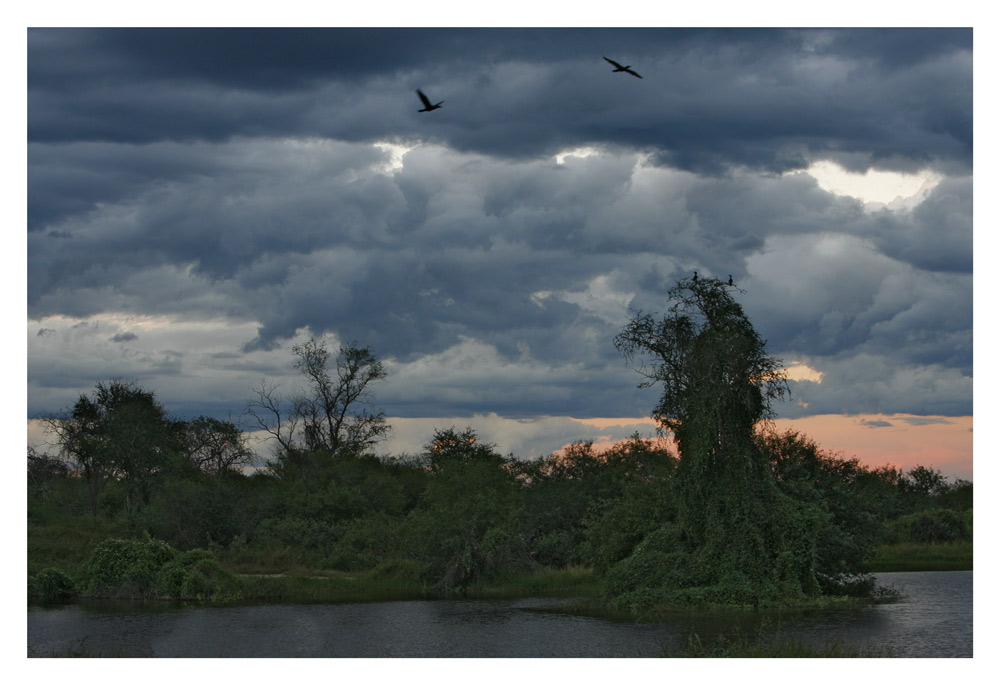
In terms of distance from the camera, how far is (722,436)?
35656 mm

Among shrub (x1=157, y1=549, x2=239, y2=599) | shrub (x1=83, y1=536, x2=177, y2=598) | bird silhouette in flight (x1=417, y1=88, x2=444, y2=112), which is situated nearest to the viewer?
bird silhouette in flight (x1=417, y1=88, x2=444, y2=112)

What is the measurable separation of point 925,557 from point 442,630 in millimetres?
41431

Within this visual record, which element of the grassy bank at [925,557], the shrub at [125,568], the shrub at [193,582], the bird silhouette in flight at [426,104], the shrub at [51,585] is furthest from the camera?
the grassy bank at [925,557]

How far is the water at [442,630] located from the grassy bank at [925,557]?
15.6 meters

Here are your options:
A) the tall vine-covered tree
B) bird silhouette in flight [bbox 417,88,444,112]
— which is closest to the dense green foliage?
the tall vine-covered tree

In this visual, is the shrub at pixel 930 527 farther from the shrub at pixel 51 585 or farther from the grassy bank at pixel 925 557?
the shrub at pixel 51 585

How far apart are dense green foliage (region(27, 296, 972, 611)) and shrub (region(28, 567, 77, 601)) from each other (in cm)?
11

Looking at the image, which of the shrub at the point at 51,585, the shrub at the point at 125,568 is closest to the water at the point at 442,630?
the shrub at the point at 125,568

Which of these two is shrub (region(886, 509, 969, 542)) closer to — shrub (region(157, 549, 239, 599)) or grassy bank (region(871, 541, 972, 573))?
grassy bank (region(871, 541, 972, 573))

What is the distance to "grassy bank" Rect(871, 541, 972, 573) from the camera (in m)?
55.3

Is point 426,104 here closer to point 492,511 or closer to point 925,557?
point 492,511

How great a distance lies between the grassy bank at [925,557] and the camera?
181 ft

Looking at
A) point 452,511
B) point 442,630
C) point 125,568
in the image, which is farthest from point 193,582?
point 442,630
